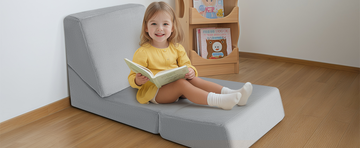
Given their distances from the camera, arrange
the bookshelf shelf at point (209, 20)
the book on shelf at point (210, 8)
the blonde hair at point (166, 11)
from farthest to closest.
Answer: the book on shelf at point (210, 8)
the bookshelf shelf at point (209, 20)
the blonde hair at point (166, 11)

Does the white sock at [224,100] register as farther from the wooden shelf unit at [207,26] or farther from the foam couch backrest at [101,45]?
the wooden shelf unit at [207,26]

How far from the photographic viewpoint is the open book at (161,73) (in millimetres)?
1458

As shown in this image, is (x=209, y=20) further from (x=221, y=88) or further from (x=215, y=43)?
(x=221, y=88)

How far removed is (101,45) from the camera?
5.95 ft

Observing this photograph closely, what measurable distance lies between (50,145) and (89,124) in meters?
0.27

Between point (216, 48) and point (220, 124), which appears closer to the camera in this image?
point (220, 124)

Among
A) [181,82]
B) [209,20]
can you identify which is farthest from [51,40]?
[209,20]

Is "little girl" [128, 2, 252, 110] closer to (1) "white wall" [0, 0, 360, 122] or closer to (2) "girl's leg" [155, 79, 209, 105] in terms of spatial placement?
(2) "girl's leg" [155, 79, 209, 105]

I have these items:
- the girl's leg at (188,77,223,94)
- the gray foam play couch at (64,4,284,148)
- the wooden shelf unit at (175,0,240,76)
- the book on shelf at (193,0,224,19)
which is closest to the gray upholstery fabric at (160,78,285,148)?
the gray foam play couch at (64,4,284,148)

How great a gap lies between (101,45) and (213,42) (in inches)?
47.1

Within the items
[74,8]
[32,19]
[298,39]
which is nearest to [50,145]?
[32,19]

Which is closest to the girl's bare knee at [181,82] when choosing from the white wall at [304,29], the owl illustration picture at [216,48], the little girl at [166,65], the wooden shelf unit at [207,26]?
the little girl at [166,65]

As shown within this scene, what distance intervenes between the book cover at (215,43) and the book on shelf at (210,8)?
0.13 metres

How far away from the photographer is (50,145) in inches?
60.4
